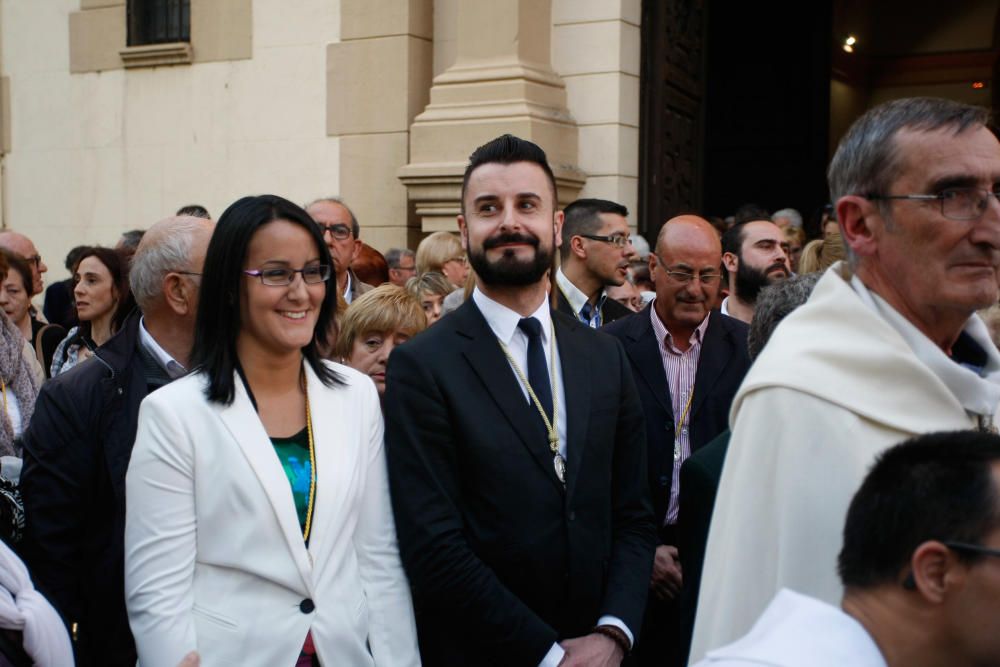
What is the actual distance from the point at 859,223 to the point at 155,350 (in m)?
2.26

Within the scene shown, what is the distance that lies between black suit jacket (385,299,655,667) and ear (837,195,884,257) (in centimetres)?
127

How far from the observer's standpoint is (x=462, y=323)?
356cm

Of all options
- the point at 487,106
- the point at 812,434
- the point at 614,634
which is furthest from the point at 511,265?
the point at 487,106

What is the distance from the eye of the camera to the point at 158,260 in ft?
12.4

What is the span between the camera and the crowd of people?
220 cm

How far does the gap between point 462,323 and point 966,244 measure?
1.65 m

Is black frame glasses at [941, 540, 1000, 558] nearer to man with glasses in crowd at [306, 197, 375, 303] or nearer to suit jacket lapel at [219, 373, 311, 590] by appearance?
suit jacket lapel at [219, 373, 311, 590]

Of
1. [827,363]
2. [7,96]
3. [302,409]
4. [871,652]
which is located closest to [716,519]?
[827,363]

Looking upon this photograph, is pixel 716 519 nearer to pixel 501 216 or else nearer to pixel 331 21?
pixel 501 216

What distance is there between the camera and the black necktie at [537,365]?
3.54m

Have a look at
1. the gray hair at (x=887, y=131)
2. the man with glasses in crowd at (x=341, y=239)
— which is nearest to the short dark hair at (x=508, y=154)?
the gray hair at (x=887, y=131)

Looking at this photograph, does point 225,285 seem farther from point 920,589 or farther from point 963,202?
point 920,589

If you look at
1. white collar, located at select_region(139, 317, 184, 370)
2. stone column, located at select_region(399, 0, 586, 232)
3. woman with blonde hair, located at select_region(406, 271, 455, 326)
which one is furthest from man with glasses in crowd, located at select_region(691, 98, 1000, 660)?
stone column, located at select_region(399, 0, 586, 232)

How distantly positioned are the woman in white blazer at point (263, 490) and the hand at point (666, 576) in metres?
1.31
